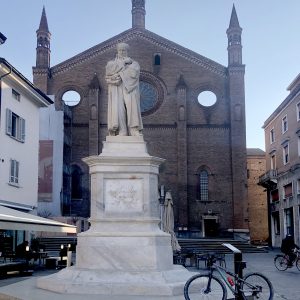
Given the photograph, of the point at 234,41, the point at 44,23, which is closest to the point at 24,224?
the point at 44,23

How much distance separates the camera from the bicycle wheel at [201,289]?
28.7 feet

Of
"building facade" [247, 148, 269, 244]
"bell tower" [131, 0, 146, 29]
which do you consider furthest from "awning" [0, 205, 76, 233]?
"building facade" [247, 148, 269, 244]

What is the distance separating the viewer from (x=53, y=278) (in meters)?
10.4

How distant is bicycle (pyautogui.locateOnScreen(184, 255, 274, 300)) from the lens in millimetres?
8695

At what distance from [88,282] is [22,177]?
68.1ft

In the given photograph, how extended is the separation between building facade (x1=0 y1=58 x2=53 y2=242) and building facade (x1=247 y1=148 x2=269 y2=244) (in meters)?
35.7

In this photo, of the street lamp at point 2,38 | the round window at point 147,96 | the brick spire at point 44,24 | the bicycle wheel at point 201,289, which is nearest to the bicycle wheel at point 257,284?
the bicycle wheel at point 201,289

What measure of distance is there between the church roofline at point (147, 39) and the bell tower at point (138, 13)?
5.96 feet

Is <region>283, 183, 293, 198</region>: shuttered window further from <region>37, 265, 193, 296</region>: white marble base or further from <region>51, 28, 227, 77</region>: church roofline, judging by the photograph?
<region>37, 265, 193, 296</region>: white marble base

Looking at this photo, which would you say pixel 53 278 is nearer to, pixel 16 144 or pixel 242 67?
pixel 16 144

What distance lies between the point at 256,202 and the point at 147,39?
26531mm

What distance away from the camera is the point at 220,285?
9.03 m

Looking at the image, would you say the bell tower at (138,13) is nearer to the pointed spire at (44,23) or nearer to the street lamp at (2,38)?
the pointed spire at (44,23)

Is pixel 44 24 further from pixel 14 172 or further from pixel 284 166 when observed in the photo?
pixel 284 166
